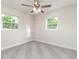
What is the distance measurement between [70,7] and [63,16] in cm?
70

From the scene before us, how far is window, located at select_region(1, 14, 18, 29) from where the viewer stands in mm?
4578

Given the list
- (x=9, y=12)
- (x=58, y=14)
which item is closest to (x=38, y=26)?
(x=58, y=14)

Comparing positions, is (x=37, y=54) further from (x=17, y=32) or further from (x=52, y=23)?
(x=52, y=23)

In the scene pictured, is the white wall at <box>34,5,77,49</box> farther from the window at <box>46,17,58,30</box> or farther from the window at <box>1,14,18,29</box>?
the window at <box>1,14,18,29</box>

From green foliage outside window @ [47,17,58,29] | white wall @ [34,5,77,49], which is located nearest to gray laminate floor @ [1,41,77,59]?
white wall @ [34,5,77,49]

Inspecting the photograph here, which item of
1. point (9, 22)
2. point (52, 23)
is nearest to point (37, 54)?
point (9, 22)

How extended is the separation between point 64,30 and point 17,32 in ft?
10.2

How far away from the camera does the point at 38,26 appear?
24.2 feet

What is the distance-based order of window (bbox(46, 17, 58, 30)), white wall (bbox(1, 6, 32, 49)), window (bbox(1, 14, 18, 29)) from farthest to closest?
window (bbox(46, 17, 58, 30))
window (bbox(1, 14, 18, 29))
white wall (bbox(1, 6, 32, 49))

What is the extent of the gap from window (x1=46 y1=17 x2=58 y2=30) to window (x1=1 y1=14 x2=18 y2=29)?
2447 mm

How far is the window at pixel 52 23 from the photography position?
581 centimetres

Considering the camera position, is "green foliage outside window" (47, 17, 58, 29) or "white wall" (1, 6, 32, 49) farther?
"green foliage outside window" (47, 17, 58, 29)

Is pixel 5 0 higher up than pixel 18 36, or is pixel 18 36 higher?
pixel 5 0

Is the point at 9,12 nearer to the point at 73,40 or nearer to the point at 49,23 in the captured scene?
the point at 49,23
